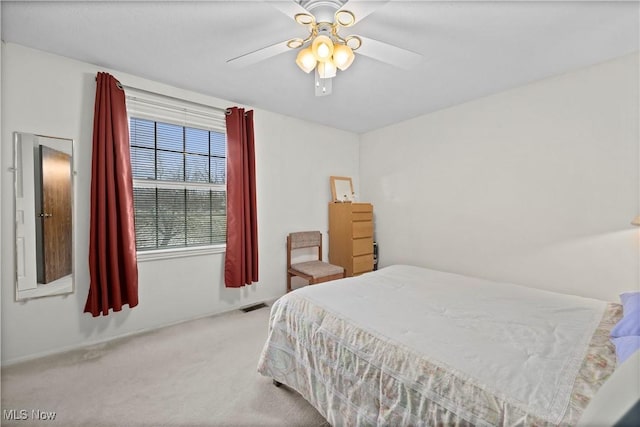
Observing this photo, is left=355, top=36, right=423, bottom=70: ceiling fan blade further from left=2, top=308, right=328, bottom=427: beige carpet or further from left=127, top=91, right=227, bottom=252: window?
left=2, top=308, right=328, bottom=427: beige carpet

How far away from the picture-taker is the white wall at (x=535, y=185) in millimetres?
2168

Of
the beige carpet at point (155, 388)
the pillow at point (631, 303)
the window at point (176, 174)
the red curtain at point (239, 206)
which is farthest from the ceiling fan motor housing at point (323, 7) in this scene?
the beige carpet at point (155, 388)

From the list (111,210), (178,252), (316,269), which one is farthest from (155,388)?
(316,269)

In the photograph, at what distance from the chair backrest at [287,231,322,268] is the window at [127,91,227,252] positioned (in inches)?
32.2

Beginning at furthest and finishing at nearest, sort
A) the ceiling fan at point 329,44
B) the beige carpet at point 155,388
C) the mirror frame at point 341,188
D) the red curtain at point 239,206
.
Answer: the mirror frame at point 341,188, the red curtain at point 239,206, the beige carpet at point 155,388, the ceiling fan at point 329,44

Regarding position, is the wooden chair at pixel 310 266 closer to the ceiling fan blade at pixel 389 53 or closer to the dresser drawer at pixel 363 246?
the dresser drawer at pixel 363 246

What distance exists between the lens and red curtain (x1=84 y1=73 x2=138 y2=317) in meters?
2.18

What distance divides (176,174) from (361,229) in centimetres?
230

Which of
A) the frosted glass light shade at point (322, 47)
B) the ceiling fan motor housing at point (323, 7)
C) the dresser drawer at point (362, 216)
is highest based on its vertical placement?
the ceiling fan motor housing at point (323, 7)

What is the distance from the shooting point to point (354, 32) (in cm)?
179

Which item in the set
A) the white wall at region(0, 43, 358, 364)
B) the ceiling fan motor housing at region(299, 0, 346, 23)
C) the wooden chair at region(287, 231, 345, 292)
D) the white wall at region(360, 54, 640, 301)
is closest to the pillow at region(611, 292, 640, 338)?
the white wall at region(360, 54, 640, 301)

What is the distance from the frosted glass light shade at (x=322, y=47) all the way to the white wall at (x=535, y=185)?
222cm

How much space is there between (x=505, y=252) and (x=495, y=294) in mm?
1119

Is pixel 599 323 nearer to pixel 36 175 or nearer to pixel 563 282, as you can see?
pixel 563 282
